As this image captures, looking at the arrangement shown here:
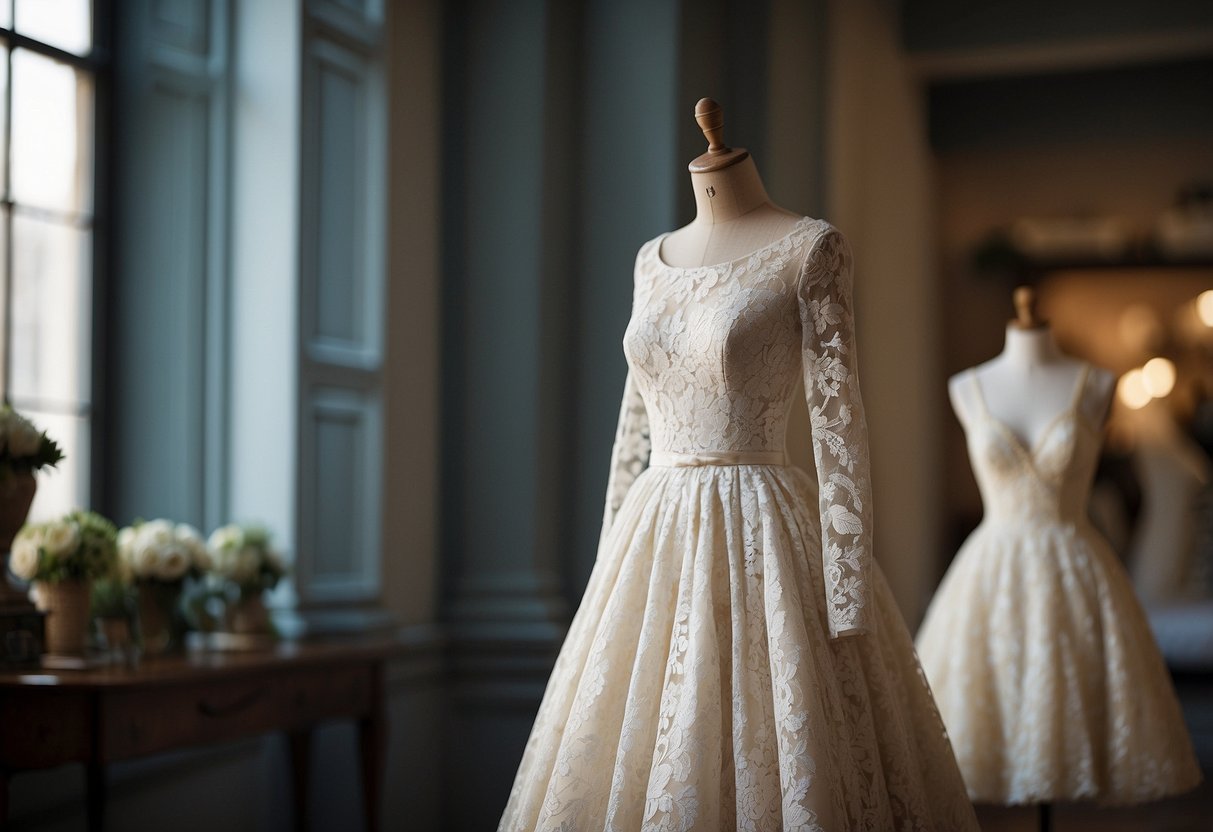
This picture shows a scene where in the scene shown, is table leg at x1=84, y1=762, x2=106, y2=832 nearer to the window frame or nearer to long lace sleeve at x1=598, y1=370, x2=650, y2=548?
the window frame

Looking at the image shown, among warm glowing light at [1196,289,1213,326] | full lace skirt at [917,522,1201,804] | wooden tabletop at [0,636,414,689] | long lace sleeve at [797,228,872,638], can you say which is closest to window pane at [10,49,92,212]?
wooden tabletop at [0,636,414,689]

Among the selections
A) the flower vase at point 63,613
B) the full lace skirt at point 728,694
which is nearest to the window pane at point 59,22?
the flower vase at point 63,613

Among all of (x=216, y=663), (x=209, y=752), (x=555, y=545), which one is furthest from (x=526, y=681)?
(x=216, y=663)

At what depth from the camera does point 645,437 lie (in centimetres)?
250

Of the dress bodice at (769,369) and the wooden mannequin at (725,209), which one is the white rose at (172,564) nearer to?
the dress bodice at (769,369)

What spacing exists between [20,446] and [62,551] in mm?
257

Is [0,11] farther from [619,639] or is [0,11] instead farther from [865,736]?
[865,736]

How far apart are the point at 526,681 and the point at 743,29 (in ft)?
7.33

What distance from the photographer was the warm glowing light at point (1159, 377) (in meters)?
7.58

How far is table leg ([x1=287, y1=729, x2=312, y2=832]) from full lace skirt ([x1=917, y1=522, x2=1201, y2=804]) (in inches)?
61.6

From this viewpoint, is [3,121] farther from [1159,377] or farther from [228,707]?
[1159,377]

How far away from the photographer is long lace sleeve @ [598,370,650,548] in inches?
96.7

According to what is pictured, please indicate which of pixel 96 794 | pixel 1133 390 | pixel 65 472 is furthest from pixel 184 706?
pixel 1133 390

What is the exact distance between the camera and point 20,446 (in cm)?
263
